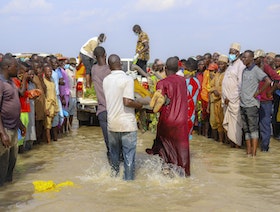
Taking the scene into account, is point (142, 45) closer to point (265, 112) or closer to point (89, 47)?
point (89, 47)

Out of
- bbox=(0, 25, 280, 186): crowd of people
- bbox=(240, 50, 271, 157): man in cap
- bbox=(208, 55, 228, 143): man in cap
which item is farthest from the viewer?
bbox=(208, 55, 228, 143): man in cap

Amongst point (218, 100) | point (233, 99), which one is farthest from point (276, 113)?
point (233, 99)

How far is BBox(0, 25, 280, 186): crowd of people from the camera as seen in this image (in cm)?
606

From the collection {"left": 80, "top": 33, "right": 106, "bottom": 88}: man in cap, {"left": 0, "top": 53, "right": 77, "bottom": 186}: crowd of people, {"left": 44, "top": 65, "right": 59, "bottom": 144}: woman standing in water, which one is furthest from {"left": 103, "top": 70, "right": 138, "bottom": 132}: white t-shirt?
{"left": 80, "top": 33, "right": 106, "bottom": 88}: man in cap

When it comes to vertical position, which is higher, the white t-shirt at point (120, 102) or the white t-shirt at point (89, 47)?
the white t-shirt at point (89, 47)

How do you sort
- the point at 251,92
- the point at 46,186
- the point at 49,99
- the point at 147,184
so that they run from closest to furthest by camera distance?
the point at 46,186 → the point at 147,184 → the point at 251,92 → the point at 49,99

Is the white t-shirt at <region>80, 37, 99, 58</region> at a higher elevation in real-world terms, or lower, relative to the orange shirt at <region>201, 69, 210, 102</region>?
higher

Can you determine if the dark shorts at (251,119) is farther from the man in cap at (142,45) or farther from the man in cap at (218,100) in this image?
the man in cap at (142,45)

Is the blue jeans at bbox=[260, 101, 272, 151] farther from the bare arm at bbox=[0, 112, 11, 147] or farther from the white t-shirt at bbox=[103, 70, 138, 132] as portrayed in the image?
the bare arm at bbox=[0, 112, 11, 147]

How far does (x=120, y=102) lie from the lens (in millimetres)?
6004

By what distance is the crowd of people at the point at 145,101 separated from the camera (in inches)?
239

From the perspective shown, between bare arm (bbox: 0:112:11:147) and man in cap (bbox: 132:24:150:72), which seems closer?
bare arm (bbox: 0:112:11:147)

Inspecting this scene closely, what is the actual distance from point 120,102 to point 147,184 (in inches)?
49.5

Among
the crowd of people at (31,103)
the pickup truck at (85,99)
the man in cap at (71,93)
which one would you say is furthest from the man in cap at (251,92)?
the man in cap at (71,93)
